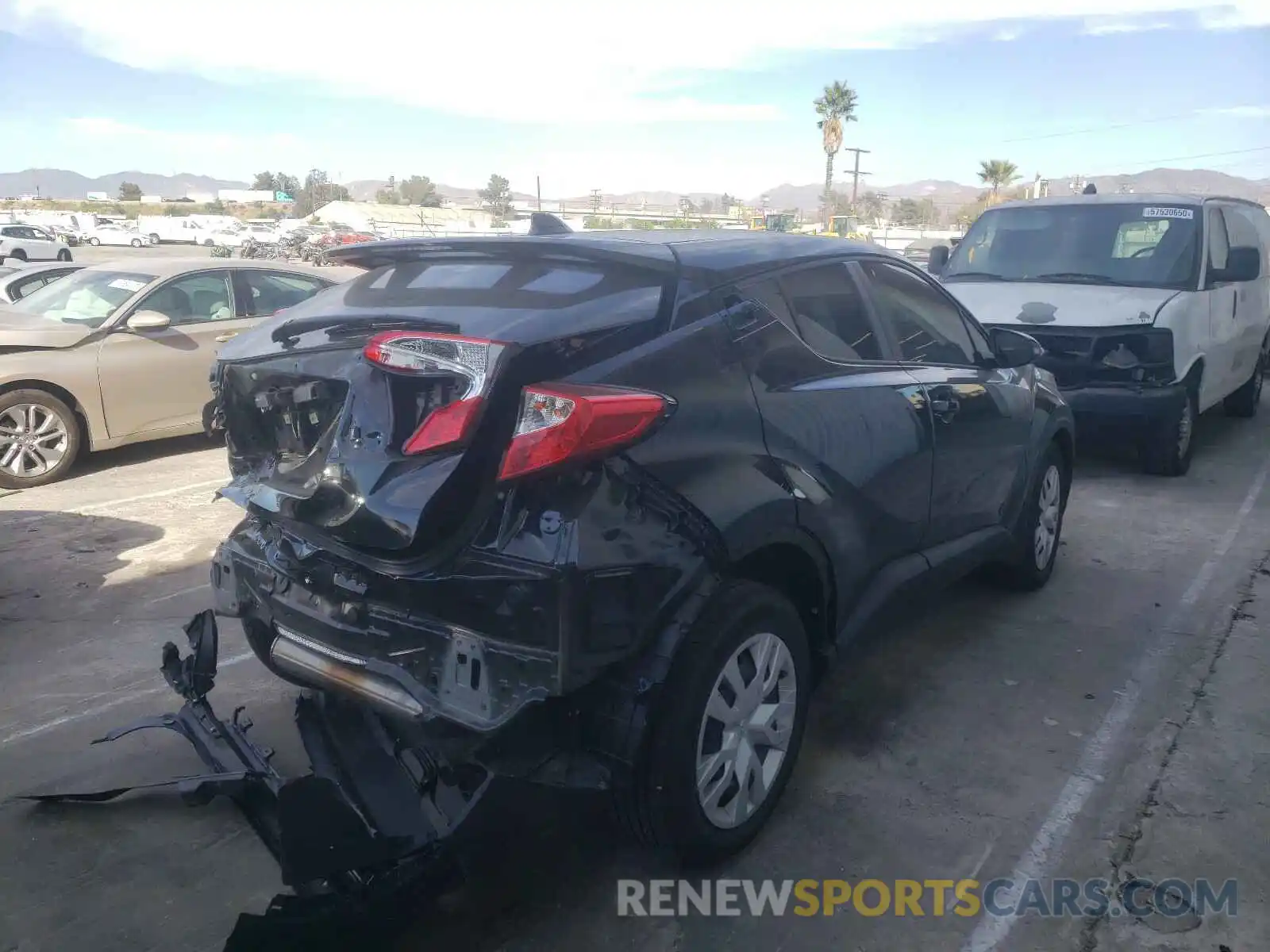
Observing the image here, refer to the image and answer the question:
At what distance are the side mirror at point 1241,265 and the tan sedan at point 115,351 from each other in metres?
7.63

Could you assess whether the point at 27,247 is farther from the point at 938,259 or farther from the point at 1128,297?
the point at 1128,297

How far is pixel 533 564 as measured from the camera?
242 cm

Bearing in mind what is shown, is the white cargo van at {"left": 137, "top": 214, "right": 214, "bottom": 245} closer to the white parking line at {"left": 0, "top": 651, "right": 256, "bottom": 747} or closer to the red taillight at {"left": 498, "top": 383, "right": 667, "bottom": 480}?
the white parking line at {"left": 0, "top": 651, "right": 256, "bottom": 747}

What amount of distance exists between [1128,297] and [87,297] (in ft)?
26.8

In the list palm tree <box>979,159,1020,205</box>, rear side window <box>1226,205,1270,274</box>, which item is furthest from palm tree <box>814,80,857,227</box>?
rear side window <box>1226,205,1270,274</box>

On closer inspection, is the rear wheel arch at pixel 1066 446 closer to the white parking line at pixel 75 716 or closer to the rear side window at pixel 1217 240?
the rear side window at pixel 1217 240

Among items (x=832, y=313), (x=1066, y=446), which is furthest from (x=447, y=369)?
(x=1066, y=446)

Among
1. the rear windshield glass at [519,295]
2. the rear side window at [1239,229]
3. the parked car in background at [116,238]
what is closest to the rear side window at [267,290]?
the rear windshield glass at [519,295]

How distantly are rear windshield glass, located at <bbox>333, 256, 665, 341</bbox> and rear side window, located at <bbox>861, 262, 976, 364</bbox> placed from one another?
4.42ft

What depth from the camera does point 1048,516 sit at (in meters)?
5.24

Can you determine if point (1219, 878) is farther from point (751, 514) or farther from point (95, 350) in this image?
point (95, 350)

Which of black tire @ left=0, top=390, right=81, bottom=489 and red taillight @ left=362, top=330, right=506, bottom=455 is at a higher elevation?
red taillight @ left=362, top=330, right=506, bottom=455

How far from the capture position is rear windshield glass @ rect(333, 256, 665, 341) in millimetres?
2629

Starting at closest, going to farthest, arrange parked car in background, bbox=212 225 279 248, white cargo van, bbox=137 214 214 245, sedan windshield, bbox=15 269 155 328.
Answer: sedan windshield, bbox=15 269 155 328 < parked car in background, bbox=212 225 279 248 < white cargo van, bbox=137 214 214 245
